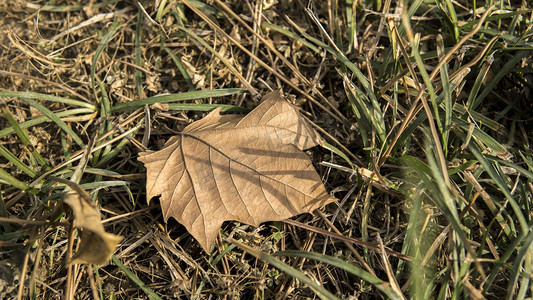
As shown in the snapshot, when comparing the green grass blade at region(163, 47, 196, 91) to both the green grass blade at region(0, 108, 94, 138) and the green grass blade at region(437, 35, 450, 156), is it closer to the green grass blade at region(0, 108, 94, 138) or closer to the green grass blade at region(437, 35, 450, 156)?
the green grass blade at region(0, 108, 94, 138)

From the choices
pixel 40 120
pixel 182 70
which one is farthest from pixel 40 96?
pixel 182 70

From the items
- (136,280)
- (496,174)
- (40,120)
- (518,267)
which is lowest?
(136,280)

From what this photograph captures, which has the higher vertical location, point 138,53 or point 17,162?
point 138,53

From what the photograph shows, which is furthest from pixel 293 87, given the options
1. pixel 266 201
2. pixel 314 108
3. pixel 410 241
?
pixel 410 241

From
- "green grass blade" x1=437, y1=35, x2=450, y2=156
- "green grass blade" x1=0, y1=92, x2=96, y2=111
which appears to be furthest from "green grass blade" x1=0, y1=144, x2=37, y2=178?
"green grass blade" x1=437, y1=35, x2=450, y2=156

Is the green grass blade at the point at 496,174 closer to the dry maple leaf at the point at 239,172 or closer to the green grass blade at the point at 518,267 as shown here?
the green grass blade at the point at 518,267

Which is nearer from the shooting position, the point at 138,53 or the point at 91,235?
the point at 91,235

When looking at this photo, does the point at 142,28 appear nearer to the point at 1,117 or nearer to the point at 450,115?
the point at 1,117

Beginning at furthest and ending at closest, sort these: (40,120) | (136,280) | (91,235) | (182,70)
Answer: (182,70), (40,120), (136,280), (91,235)

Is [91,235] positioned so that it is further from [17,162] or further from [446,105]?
[446,105]
